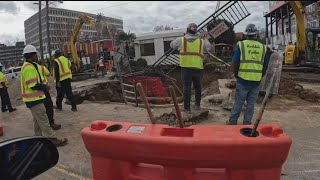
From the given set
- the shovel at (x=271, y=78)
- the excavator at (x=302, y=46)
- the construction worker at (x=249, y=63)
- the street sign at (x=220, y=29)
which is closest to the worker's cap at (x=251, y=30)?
the construction worker at (x=249, y=63)

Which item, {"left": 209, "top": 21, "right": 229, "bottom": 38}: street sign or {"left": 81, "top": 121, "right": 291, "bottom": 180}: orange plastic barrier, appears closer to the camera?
{"left": 81, "top": 121, "right": 291, "bottom": 180}: orange plastic barrier

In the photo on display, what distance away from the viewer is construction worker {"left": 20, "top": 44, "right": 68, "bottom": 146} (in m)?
7.05

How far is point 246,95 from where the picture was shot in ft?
22.7

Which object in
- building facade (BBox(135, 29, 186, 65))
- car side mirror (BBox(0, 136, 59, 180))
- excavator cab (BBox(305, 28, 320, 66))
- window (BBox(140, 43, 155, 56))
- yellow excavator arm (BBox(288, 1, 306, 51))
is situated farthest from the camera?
window (BBox(140, 43, 155, 56))

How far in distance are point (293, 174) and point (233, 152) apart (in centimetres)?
234

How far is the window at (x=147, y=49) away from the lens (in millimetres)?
36000

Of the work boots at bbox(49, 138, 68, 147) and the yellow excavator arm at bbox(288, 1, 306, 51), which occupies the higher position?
the yellow excavator arm at bbox(288, 1, 306, 51)

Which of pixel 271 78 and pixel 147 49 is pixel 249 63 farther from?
pixel 147 49

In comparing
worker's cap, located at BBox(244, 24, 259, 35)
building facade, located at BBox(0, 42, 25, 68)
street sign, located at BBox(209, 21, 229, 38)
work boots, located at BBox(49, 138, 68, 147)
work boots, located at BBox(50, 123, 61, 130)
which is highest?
street sign, located at BBox(209, 21, 229, 38)

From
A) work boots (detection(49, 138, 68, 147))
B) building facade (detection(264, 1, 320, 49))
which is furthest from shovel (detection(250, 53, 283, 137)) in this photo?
building facade (detection(264, 1, 320, 49))

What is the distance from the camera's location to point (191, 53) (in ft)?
26.9

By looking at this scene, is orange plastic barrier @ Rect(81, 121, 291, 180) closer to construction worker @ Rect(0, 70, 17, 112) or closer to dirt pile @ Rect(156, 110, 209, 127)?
dirt pile @ Rect(156, 110, 209, 127)

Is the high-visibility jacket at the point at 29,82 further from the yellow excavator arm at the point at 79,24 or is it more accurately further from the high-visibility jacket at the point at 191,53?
the yellow excavator arm at the point at 79,24

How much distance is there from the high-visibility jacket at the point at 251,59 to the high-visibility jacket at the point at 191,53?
1.60 meters
